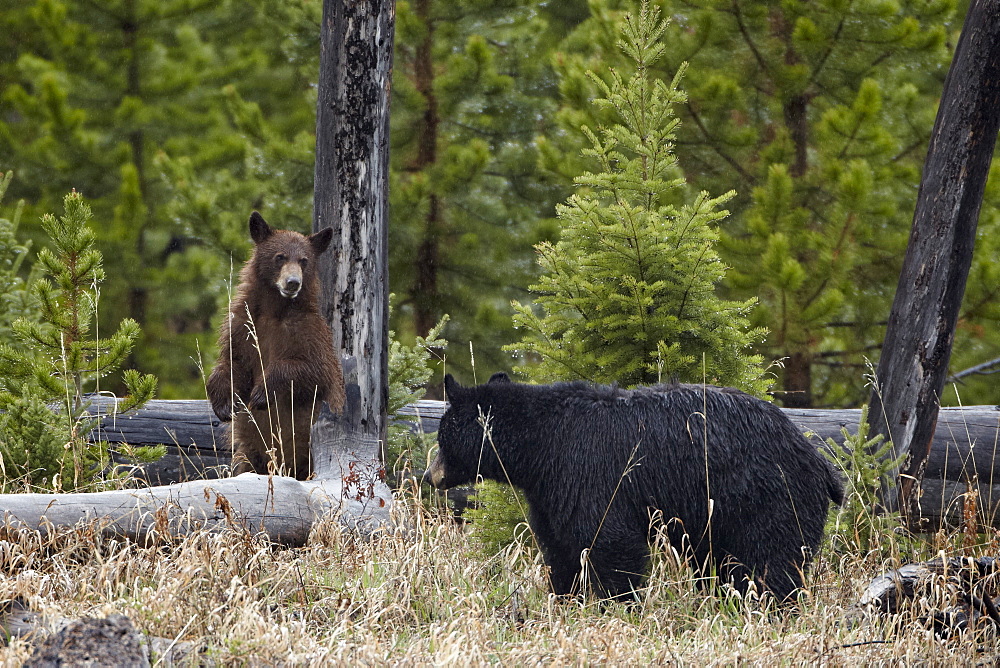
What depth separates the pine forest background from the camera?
8.41 metres

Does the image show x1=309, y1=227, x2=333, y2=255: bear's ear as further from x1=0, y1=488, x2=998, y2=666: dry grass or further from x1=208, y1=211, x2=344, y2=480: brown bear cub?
x1=0, y1=488, x2=998, y2=666: dry grass

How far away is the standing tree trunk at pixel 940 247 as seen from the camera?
18.0 feet

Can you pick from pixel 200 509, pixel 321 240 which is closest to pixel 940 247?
pixel 321 240

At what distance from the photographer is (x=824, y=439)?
6.15m

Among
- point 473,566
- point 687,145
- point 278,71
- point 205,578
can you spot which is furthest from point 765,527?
point 278,71

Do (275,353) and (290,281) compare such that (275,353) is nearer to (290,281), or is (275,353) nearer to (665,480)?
(290,281)

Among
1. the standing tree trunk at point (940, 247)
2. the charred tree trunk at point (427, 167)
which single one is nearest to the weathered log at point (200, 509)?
the standing tree trunk at point (940, 247)

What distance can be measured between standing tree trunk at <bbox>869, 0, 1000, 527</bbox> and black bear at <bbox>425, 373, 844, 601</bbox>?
153cm

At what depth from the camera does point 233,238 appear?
936 centimetres

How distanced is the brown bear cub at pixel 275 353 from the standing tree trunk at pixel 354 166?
0.67ft

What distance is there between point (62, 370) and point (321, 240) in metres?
1.54

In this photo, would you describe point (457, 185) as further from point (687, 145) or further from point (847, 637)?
point (847, 637)

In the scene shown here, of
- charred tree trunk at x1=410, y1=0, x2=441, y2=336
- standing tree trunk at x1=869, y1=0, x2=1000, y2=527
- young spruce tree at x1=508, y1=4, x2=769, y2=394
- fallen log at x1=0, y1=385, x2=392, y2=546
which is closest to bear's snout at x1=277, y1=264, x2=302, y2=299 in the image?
fallen log at x1=0, y1=385, x2=392, y2=546

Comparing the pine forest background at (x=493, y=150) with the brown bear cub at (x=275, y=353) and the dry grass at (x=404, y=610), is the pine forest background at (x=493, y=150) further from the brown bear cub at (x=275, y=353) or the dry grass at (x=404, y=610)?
the dry grass at (x=404, y=610)
